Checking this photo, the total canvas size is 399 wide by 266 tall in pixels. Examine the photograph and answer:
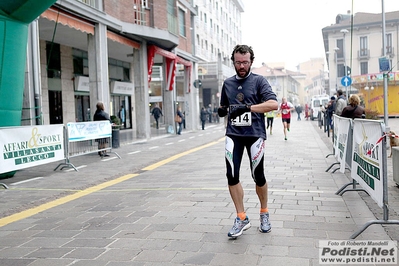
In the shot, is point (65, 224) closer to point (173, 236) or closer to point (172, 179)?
point (173, 236)

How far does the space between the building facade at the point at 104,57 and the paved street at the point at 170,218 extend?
466 cm

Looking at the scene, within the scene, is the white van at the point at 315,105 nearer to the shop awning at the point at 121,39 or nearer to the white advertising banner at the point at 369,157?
the shop awning at the point at 121,39

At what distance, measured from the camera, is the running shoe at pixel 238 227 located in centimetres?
421

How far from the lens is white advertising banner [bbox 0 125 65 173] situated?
26.3 ft

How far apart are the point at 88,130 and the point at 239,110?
8009 mm

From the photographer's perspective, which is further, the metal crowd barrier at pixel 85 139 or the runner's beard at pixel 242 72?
the metal crowd barrier at pixel 85 139

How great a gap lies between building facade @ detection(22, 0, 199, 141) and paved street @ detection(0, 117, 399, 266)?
15.3 ft

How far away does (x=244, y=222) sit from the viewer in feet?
14.4

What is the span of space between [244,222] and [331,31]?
65.0 metres

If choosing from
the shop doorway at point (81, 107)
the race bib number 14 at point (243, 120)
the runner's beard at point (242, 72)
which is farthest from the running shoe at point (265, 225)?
the shop doorway at point (81, 107)

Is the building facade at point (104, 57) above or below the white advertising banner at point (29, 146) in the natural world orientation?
above

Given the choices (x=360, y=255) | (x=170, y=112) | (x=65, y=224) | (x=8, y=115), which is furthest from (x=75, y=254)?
(x=170, y=112)

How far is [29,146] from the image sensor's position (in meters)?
8.68

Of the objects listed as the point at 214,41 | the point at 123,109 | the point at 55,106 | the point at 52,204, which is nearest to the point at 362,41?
the point at 214,41
